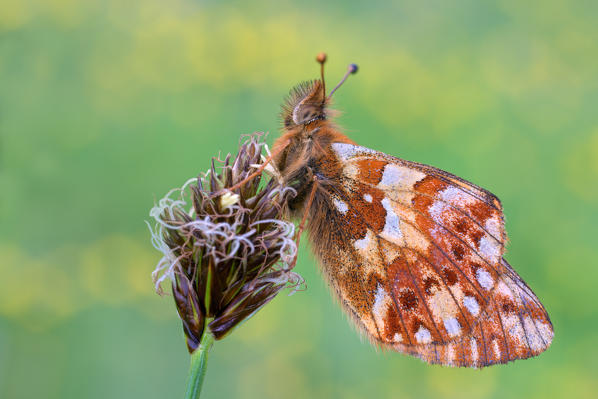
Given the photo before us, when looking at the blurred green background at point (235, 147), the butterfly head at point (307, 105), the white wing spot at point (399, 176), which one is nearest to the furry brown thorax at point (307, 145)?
the butterfly head at point (307, 105)

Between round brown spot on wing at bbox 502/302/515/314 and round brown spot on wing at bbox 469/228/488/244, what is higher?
round brown spot on wing at bbox 469/228/488/244

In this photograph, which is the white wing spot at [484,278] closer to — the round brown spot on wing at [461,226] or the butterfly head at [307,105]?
the round brown spot on wing at [461,226]

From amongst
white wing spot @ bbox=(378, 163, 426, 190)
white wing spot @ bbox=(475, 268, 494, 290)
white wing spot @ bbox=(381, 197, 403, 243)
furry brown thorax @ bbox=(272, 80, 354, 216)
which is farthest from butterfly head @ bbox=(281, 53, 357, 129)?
white wing spot @ bbox=(475, 268, 494, 290)

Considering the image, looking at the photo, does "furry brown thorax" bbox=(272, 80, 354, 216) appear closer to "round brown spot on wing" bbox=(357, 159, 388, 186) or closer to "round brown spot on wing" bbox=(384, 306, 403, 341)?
"round brown spot on wing" bbox=(357, 159, 388, 186)

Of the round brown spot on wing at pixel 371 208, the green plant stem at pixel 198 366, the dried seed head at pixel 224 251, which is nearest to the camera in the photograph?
the green plant stem at pixel 198 366

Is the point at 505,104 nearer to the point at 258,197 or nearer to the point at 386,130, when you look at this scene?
the point at 386,130

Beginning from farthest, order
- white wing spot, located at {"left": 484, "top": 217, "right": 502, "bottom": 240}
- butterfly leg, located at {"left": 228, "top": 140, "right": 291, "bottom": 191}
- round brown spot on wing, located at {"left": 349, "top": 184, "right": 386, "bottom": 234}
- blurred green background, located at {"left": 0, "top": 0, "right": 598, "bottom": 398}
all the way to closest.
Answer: blurred green background, located at {"left": 0, "top": 0, "right": 598, "bottom": 398}, round brown spot on wing, located at {"left": 349, "top": 184, "right": 386, "bottom": 234}, white wing spot, located at {"left": 484, "top": 217, "right": 502, "bottom": 240}, butterfly leg, located at {"left": 228, "top": 140, "right": 291, "bottom": 191}

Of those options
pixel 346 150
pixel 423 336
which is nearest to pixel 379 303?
pixel 423 336
